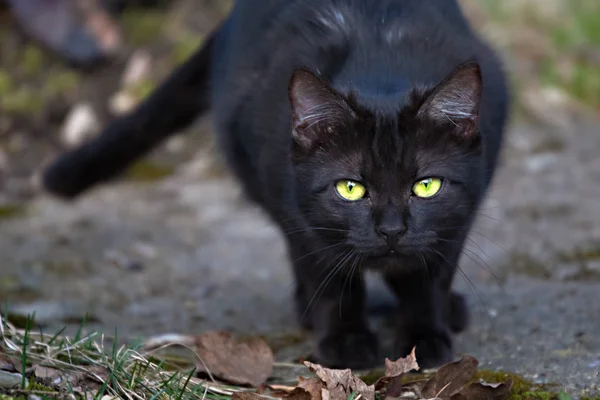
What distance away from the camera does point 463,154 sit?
8.40 feet

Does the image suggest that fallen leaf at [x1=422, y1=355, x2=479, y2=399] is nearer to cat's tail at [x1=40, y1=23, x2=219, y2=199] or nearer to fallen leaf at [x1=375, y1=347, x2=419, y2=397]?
fallen leaf at [x1=375, y1=347, x2=419, y2=397]

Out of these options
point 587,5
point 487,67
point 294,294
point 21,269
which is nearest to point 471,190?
point 487,67

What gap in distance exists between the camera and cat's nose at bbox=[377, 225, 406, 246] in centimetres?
237

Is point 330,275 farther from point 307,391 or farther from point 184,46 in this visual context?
point 184,46

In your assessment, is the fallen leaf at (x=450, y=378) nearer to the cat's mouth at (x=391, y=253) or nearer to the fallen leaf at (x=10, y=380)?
the cat's mouth at (x=391, y=253)

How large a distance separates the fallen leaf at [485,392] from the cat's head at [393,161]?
415mm

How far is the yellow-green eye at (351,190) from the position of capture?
8.14 ft

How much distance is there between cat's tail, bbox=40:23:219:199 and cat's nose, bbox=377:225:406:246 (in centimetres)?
168

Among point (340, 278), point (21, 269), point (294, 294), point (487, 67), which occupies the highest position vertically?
point (487, 67)

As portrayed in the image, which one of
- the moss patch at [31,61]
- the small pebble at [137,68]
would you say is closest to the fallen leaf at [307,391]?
the small pebble at [137,68]

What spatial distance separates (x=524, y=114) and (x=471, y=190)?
10.2ft

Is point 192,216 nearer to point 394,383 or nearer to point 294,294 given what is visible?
point 294,294

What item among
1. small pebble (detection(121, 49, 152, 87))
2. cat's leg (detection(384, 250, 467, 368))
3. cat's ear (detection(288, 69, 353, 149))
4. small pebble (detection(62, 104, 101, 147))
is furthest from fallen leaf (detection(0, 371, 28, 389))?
small pebble (detection(121, 49, 152, 87))

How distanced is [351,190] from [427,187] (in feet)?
0.72
